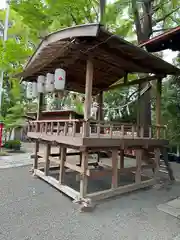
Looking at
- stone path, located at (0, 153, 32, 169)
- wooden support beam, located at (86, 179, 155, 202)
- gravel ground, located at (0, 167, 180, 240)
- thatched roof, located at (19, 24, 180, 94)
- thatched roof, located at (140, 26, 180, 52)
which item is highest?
thatched roof, located at (19, 24, 180, 94)

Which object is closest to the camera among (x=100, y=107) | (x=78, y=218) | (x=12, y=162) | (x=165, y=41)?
(x=78, y=218)

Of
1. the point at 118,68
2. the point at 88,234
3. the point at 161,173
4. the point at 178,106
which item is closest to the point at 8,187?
the point at 88,234

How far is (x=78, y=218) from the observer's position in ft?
11.9

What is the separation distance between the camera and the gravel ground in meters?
3.03

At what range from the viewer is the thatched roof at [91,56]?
3893 mm

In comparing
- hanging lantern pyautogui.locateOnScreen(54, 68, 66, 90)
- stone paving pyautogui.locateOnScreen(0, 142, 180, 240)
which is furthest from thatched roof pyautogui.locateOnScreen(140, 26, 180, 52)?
stone paving pyautogui.locateOnScreen(0, 142, 180, 240)

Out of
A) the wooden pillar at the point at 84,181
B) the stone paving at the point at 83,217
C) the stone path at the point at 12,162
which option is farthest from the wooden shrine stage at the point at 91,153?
the stone path at the point at 12,162

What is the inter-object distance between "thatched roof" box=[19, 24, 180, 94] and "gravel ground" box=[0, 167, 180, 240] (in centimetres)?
338

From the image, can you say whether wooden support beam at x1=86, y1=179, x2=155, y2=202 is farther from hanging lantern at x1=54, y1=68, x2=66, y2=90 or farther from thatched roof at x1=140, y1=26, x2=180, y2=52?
thatched roof at x1=140, y1=26, x2=180, y2=52

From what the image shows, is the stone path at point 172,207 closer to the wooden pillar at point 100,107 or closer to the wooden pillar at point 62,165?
the wooden pillar at point 62,165

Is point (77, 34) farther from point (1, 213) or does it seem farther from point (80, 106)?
point (80, 106)

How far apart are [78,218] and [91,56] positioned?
338cm

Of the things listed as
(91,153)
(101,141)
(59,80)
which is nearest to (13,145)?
(91,153)

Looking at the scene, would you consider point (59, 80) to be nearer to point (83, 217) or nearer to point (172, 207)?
point (83, 217)
